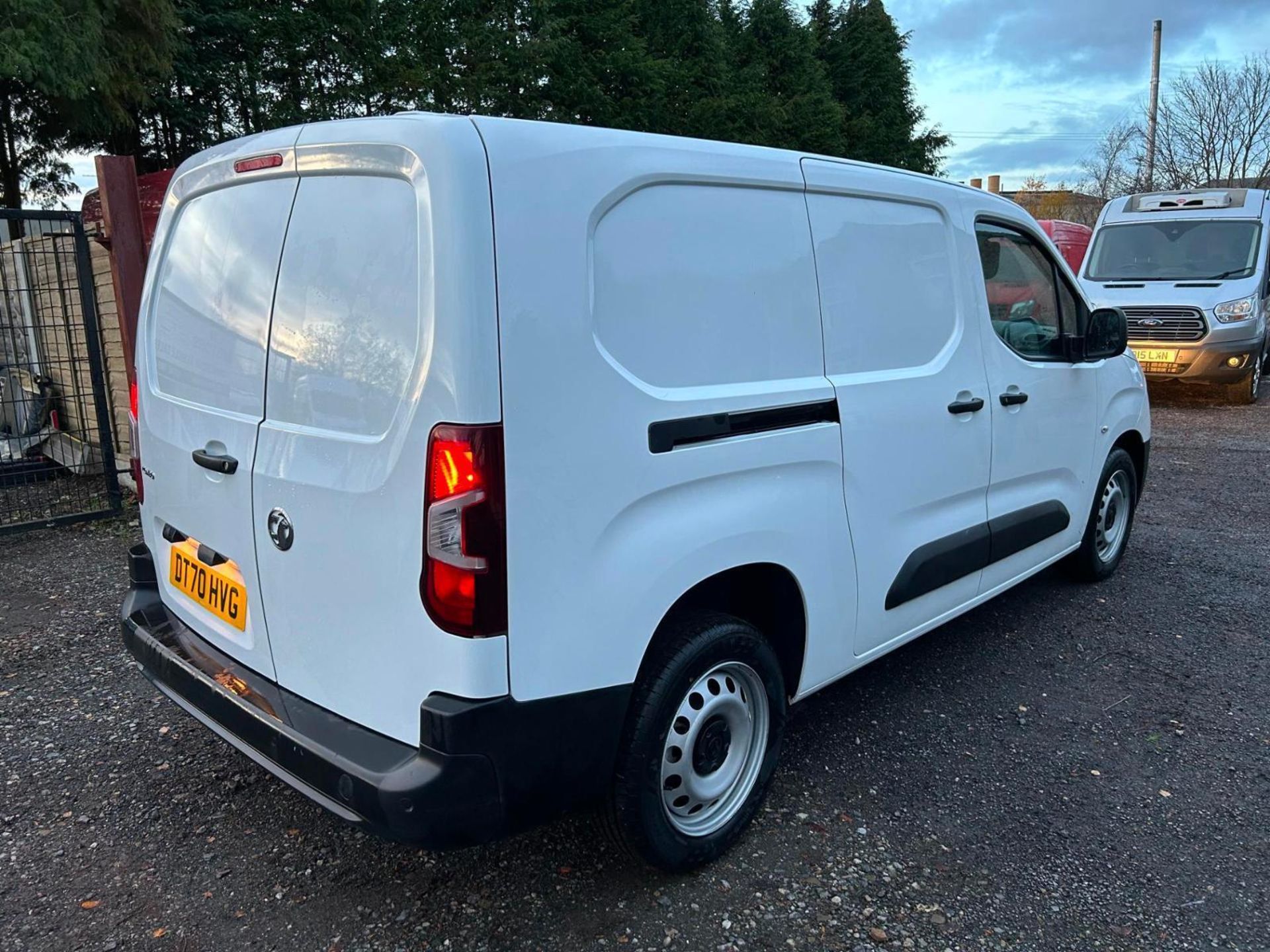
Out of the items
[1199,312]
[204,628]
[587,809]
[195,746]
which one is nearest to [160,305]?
[204,628]

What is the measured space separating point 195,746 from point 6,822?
589mm

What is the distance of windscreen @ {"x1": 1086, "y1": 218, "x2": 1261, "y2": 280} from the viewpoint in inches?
445

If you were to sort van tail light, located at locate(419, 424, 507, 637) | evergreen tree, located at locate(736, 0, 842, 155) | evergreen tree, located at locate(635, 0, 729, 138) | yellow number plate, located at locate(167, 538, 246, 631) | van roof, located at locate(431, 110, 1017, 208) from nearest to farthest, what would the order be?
van tail light, located at locate(419, 424, 507, 637) → van roof, located at locate(431, 110, 1017, 208) → yellow number plate, located at locate(167, 538, 246, 631) → evergreen tree, located at locate(635, 0, 729, 138) → evergreen tree, located at locate(736, 0, 842, 155)

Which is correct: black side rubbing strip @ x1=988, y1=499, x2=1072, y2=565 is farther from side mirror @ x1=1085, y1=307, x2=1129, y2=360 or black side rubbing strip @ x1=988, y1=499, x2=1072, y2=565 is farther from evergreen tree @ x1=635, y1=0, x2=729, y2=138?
evergreen tree @ x1=635, y1=0, x2=729, y2=138

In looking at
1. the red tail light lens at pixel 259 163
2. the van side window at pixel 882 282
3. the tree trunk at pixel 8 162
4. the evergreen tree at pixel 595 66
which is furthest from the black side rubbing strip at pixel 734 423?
the tree trunk at pixel 8 162

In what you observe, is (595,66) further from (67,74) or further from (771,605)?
(771,605)

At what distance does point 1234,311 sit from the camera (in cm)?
1069

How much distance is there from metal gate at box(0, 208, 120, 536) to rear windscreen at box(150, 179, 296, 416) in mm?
3780


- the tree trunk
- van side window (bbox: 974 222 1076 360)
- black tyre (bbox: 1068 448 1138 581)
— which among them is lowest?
black tyre (bbox: 1068 448 1138 581)

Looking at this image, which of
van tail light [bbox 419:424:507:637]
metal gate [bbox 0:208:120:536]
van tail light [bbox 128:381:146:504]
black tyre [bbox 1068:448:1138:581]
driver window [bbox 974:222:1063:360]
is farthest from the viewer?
metal gate [bbox 0:208:120:536]

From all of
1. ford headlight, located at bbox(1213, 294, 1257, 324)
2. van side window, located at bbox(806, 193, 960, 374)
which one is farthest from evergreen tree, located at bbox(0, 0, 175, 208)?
ford headlight, located at bbox(1213, 294, 1257, 324)

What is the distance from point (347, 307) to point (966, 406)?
222 cm

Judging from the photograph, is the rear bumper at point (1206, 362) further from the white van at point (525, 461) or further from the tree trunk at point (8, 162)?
the tree trunk at point (8, 162)

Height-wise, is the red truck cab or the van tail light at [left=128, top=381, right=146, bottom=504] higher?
the red truck cab
